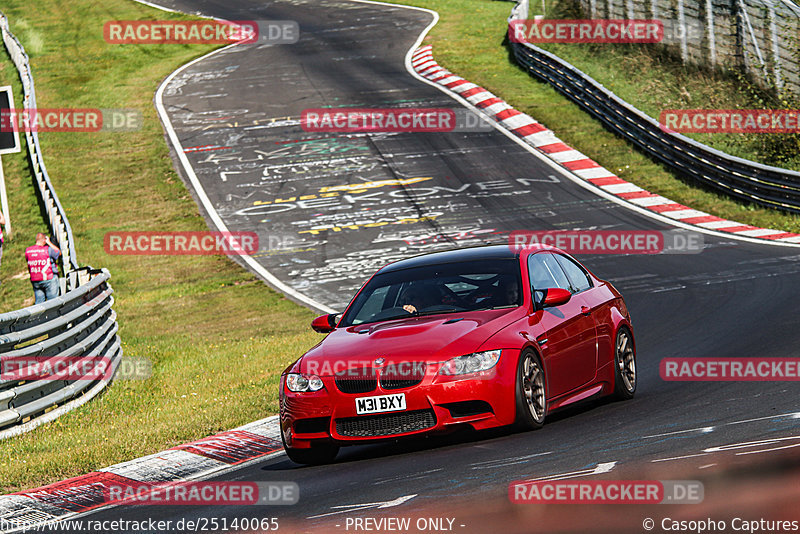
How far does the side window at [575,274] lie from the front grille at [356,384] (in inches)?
103

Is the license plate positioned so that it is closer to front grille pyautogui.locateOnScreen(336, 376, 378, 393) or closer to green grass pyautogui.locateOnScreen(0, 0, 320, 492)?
front grille pyautogui.locateOnScreen(336, 376, 378, 393)

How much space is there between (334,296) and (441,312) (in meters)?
10.6

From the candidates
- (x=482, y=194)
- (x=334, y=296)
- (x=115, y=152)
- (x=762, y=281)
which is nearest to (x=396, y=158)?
(x=482, y=194)

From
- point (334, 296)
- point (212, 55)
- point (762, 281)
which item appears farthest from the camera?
point (212, 55)

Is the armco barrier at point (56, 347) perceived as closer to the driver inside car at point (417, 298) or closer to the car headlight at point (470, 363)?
the driver inside car at point (417, 298)

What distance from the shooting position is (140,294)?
72.3 feet

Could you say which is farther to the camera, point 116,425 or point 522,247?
point 116,425

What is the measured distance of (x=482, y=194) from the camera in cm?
2609

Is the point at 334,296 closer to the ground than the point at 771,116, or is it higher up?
closer to the ground

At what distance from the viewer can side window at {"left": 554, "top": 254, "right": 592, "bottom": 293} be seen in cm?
1007

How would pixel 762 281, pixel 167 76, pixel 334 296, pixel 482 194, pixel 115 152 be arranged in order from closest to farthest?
1. pixel 762 281
2. pixel 334 296
3. pixel 482 194
4. pixel 115 152
5. pixel 167 76

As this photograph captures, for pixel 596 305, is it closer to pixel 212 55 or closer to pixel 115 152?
pixel 115 152

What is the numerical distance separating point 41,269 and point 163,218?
22.8ft

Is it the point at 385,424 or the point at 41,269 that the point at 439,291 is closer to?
the point at 385,424
